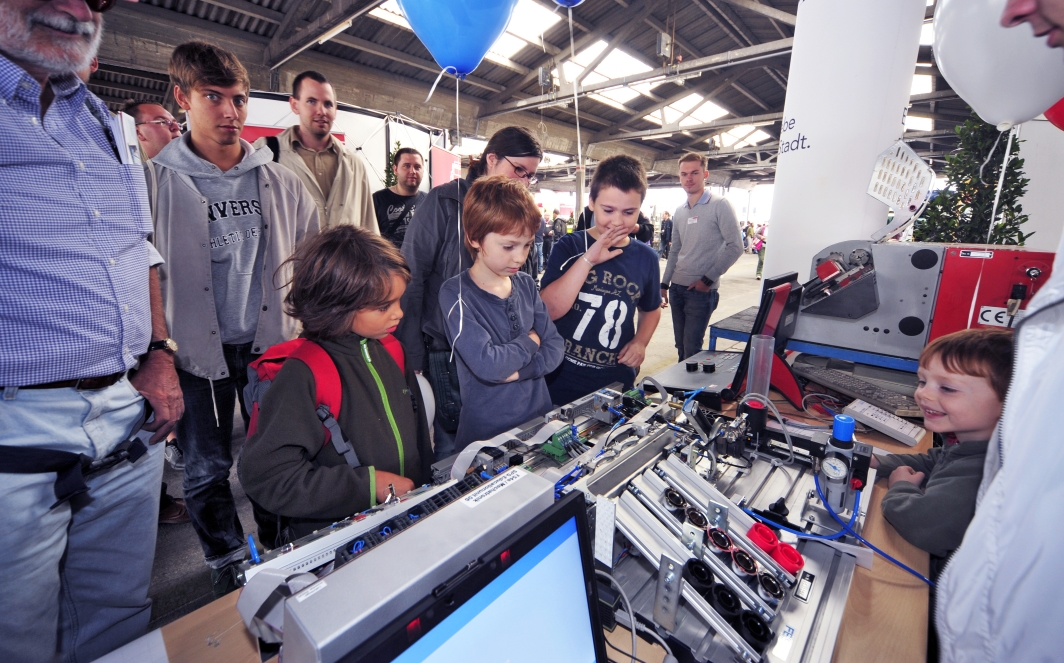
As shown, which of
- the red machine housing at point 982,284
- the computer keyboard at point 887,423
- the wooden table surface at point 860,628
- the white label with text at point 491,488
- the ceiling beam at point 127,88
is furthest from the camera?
the ceiling beam at point 127,88

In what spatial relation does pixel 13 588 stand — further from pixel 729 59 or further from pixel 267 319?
pixel 729 59

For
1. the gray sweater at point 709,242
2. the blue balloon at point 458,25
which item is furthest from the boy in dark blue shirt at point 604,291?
the gray sweater at point 709,242

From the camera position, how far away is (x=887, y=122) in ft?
8.31

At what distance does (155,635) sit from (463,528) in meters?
0.62

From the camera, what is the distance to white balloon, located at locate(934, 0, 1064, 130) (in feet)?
5.49

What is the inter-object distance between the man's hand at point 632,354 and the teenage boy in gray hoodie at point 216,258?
1.26 m

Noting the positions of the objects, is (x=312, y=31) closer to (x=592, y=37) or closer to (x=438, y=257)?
(x=592, y=37)

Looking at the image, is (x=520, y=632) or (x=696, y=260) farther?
(x=696, y=260)

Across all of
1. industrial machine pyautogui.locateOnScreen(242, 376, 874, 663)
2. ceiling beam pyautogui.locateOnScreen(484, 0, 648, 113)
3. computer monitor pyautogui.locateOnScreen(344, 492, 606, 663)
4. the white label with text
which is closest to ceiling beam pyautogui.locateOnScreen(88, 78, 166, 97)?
ceiling beam pyautogui.locateOnScreen(484, 0, 648, 113)

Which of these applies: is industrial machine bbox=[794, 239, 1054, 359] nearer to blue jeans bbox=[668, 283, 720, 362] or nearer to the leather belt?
blue jeans bbox=[668, 283, 720, 362]

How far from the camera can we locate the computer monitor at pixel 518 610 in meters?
0.41

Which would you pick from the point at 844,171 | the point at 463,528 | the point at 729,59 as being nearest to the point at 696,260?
the point at 844,171

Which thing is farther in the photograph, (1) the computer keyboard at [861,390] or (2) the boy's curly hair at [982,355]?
(1) the computer keyboard at [861,390]

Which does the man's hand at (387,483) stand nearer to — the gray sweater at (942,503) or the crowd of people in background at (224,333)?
the crowd of people in background at (224,333)
